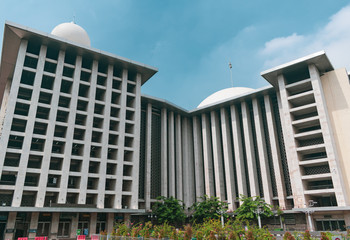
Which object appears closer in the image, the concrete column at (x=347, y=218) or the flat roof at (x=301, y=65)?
the concrete column at (x=347, y=218)

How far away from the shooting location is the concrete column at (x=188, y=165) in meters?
56.8

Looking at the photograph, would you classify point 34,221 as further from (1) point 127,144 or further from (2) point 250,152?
(2) point 250,152

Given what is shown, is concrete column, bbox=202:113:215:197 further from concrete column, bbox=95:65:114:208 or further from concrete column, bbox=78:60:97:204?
concrete column, bbox=78:60:97:204

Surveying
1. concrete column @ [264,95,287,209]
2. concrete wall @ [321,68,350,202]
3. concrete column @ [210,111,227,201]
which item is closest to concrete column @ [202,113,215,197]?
concrete column @ [210,111,227,201]

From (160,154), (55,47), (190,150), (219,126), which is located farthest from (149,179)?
(55,47)

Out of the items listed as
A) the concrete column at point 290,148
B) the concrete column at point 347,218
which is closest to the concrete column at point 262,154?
the concrete column at point 290,148

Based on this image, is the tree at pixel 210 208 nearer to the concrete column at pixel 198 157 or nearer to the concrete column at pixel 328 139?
the concrete column at pixel 198 157

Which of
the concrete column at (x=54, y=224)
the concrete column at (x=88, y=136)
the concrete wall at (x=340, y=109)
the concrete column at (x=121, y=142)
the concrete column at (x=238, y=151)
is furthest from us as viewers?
the concrete column at (x=238, y=151)

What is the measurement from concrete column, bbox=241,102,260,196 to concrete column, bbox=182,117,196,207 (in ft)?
41.2

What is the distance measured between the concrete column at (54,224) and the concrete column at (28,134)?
16.4ft

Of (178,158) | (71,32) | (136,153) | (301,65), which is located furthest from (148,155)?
(301,65)

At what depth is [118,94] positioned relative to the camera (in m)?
50.8

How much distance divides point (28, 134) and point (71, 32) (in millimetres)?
19438

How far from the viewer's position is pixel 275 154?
4875cm
